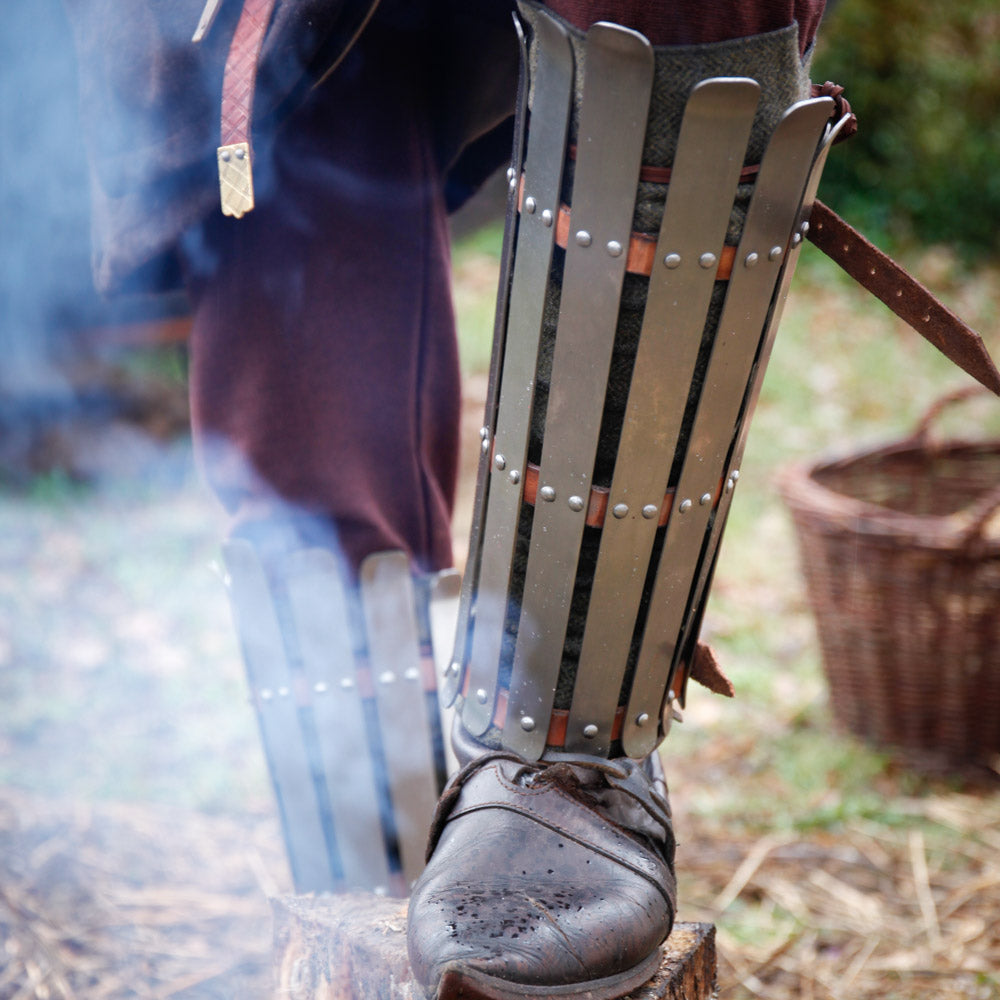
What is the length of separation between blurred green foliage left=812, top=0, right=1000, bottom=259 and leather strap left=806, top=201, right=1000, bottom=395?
622 cm

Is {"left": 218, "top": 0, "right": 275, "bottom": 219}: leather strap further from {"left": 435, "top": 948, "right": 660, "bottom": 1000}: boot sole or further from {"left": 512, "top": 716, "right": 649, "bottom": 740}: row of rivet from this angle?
{"left": 435, "top": 948, "right": 660, "bottom": 1000}: boot sole

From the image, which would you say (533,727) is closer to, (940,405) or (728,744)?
(728,744)

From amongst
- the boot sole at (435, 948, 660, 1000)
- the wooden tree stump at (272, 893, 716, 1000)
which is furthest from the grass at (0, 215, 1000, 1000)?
the boot sole at (435, 948, 660, 1000)

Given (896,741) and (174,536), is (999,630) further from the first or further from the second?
(174,536)

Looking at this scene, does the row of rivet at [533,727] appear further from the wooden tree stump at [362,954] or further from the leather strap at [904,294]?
the leather strap at [904,294]

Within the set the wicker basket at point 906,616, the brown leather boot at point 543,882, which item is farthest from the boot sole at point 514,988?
the wicker basket at point 906,616

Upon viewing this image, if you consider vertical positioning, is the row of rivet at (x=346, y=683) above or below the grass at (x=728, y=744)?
above

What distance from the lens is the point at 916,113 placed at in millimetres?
6840

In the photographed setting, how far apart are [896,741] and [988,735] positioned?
0.18 m

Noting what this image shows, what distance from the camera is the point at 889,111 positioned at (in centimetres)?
687

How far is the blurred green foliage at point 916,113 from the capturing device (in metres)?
6.55

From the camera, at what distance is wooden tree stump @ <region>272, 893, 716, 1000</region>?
0.94 meters

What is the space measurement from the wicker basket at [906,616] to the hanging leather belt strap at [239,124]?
5.06ft

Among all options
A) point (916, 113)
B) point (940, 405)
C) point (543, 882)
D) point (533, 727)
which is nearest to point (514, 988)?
point (543, 882)
